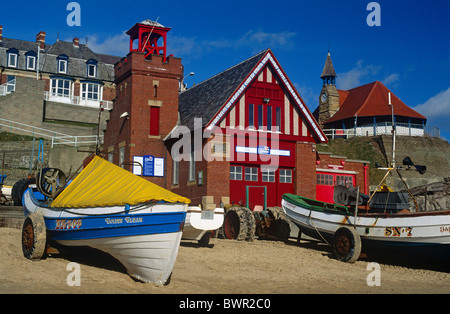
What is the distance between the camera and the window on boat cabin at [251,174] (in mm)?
27953

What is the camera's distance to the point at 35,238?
1429 cm

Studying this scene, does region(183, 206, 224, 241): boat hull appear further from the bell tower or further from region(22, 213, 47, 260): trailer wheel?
the bell tower

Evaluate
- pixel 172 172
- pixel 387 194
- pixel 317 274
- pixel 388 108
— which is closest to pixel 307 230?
pixel 387 194

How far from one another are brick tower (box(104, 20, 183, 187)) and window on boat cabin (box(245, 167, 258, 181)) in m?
4.91

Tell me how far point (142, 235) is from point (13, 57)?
50833 mm

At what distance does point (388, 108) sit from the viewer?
184 feet

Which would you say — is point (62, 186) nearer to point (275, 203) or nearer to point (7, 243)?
point (7, 243)

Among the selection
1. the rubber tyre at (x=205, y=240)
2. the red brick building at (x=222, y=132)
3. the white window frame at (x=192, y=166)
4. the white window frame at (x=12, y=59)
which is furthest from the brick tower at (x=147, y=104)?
the white window frame at (x=12, y=59)

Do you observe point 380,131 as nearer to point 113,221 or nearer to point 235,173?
point 235,173

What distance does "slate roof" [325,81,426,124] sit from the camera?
56362 millimetres

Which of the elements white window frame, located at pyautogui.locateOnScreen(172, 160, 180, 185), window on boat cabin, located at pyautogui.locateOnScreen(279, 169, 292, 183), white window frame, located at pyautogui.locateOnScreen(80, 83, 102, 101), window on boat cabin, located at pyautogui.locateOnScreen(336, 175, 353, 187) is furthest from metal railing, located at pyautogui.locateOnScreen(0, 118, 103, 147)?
window on boat cabin, located at pyautogui.locateOnScreen(336, 175, 353, 187)

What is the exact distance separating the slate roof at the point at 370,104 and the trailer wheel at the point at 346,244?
39.5 m

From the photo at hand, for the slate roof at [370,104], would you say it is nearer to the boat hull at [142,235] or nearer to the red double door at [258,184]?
the red double door at [258,184]
